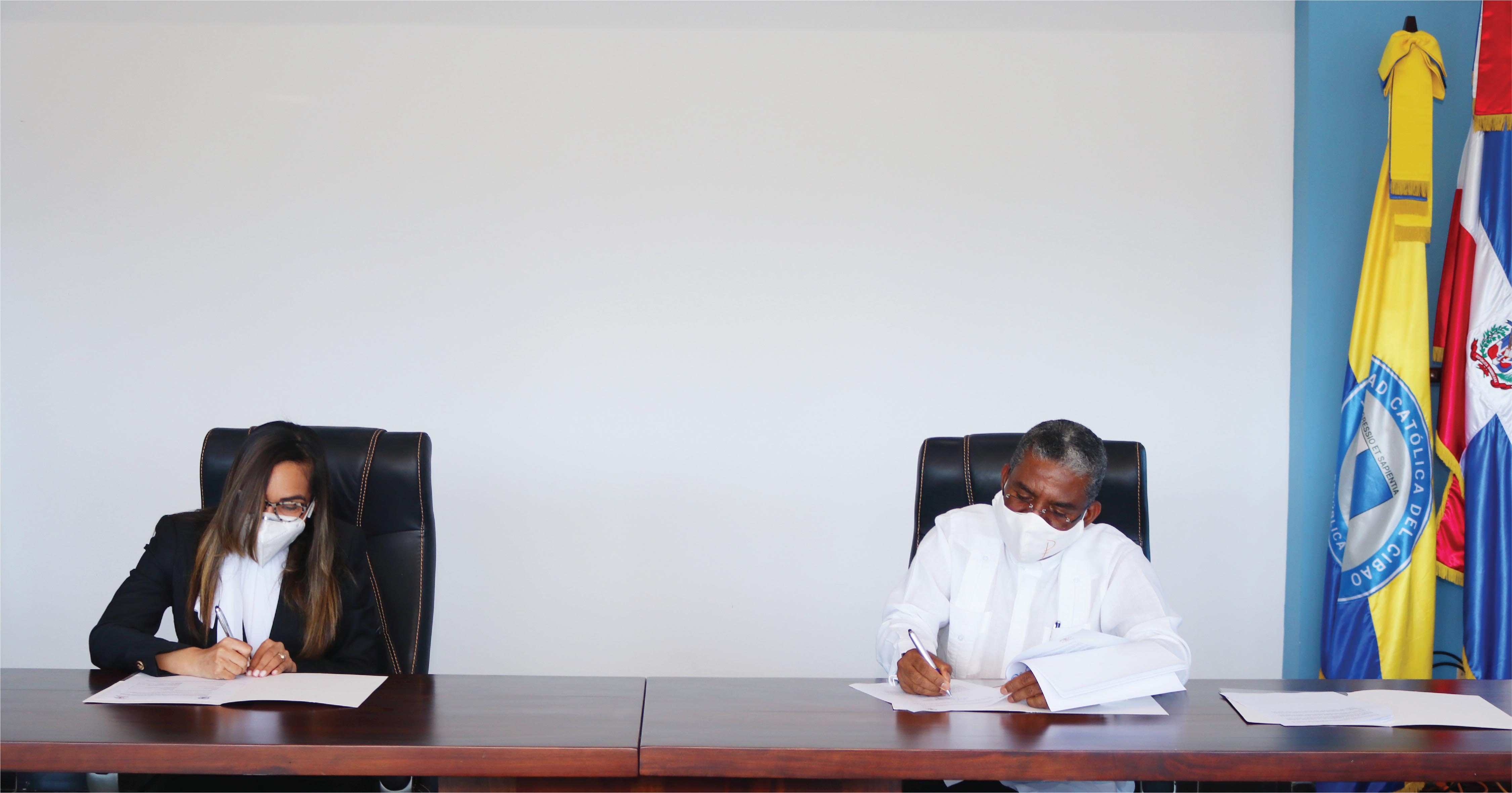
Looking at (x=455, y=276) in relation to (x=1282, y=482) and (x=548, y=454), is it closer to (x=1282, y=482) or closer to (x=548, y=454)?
(x=548, y=454)

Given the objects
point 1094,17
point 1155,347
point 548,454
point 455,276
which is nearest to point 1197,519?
point 1155,347

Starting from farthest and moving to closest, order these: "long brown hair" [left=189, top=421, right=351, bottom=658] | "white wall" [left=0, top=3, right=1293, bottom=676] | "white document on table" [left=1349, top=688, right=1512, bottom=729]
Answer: "white wall" [left=0, top=3, right=1293, bottom=676] → "long brown hair" [left=189, top=421, right=351, bottom=658] → "white document on table" [left=1349, top=688, right=1512, bottom=729]

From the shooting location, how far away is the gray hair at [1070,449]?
5.92 feet

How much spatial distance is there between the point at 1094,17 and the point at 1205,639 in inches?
77.8

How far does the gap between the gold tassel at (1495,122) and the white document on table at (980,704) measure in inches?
79.9

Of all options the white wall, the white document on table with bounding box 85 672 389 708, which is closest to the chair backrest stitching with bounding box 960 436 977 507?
the white wall

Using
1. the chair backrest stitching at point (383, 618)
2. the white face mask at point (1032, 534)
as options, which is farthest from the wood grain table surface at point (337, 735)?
the white face mask at point (1032, 534)

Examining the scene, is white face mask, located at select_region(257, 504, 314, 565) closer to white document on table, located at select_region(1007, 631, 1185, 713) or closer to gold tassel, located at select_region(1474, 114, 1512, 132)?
white document on table, located at select_region(1007, 631, 1185, 713)

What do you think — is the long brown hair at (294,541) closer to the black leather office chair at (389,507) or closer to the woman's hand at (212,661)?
the black leather office chair at (389,507)

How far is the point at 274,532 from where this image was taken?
191 centimetres

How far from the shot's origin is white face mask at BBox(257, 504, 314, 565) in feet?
6.28

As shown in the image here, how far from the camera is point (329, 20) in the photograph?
10.3 feet

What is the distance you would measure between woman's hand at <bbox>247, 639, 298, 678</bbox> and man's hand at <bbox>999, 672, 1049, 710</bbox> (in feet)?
3.96

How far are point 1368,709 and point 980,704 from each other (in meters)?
0.59
